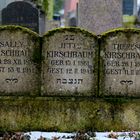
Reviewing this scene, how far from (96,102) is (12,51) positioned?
131 cm

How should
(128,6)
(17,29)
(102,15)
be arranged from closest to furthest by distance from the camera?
(17,29)
(102,15)
(128,6)

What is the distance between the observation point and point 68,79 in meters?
6.38

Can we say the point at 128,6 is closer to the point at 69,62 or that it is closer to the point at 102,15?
the point at 102,15

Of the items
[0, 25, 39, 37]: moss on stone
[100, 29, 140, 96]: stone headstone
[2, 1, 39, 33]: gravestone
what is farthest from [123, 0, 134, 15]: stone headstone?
[0, 25, 39, 37]: moss on stone

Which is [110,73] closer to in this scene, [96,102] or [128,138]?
[96,102]

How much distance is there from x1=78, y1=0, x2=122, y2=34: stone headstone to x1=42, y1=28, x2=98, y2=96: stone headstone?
561 centimetres

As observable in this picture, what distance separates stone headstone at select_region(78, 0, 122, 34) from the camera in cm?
1191

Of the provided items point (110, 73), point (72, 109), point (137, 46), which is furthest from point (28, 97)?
point (137, 46)

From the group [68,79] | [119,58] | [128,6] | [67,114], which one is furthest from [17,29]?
[128,6]

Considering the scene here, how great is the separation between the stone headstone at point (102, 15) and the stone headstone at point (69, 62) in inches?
221

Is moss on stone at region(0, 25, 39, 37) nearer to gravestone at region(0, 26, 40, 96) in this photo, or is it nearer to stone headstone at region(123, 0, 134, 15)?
gravestone at region(0, 26, 40, 96)

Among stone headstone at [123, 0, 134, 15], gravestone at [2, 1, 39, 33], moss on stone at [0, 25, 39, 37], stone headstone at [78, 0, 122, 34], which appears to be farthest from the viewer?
stone headstone at [123, 0, 134, 15]

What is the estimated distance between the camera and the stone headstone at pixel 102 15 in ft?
39.1

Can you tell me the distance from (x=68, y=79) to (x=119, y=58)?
742 millimetres
